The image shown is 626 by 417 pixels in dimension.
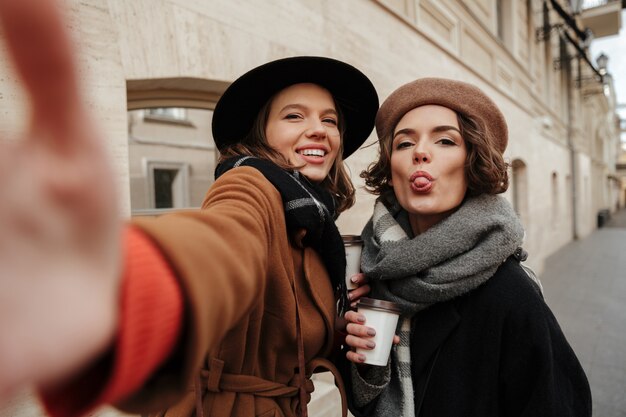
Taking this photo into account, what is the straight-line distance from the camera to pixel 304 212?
3.26 ft

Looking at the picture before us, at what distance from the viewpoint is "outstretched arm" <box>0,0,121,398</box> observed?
24 centimetres

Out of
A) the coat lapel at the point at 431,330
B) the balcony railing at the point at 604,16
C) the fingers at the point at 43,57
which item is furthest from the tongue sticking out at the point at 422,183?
the balcony railing at the point at 604,16

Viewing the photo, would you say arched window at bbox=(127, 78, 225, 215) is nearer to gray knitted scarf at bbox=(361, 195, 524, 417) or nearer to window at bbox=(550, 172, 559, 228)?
gray knitted scarf at bbox=(361, 195, 524, 417)

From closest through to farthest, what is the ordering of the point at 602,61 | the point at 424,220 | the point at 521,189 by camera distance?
the point at 424,220 < the point at 521,189 < the point at 602,61

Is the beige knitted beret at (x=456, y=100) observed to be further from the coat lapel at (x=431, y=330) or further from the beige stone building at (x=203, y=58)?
the coat lapel at (x=431, y=330)

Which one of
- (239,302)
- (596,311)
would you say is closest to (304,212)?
(239,302)

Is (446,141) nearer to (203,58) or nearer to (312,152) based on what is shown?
(312,152)

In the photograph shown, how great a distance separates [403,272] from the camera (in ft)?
3.76

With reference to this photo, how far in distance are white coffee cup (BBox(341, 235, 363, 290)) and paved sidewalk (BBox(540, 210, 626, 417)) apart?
3.02 metres

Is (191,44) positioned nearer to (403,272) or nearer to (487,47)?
(403,272)

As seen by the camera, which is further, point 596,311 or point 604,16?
point 604,16

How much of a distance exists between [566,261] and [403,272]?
33.7 feet

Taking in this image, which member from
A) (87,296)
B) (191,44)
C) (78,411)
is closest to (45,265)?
(87,296)

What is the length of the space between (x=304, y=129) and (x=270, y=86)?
0.66 ft
